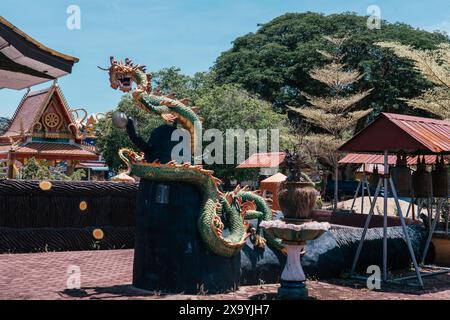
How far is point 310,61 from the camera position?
4200 cm

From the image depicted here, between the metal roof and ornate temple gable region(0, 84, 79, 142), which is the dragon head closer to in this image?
the metal roof

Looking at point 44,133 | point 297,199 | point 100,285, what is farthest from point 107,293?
point 44,133

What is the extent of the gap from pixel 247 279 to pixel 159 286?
61.3 inches

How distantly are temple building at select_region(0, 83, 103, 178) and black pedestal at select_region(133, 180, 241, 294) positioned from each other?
1910 centimetres

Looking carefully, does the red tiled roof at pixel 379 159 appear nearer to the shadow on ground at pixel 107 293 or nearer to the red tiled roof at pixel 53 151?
the shadow on ground at pixel 107 293

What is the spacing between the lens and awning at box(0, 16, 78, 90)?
634cm

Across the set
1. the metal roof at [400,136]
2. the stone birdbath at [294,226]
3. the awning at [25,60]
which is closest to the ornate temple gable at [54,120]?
the metal roof at [400,136]

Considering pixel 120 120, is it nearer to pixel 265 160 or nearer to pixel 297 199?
pixel 297 199

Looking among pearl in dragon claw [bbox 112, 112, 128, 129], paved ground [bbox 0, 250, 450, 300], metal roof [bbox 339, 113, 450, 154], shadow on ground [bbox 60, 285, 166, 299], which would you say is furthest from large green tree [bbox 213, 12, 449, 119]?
shadow on ground [bbox 60, 285, 166, 299]

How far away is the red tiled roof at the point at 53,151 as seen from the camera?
83.3ft

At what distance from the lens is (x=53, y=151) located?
26062mm

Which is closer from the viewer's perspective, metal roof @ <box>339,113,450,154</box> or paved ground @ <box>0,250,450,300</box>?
paved ground @ <box>0,250,450,300</box>
